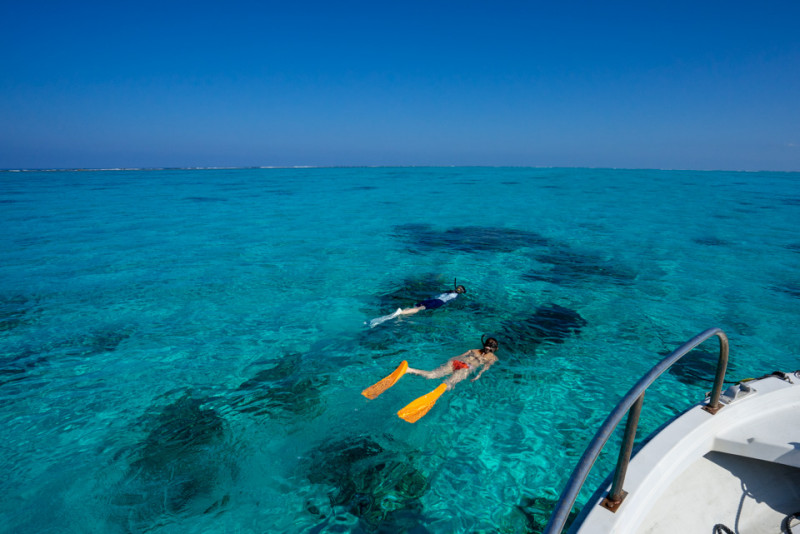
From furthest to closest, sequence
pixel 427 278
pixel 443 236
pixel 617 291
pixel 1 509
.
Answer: pixel 443 236
pixel 427 278
pixel 617 291
pixel 1 509

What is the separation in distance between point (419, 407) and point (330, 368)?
2.11 meters

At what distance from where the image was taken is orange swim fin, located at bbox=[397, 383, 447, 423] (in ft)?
20.6

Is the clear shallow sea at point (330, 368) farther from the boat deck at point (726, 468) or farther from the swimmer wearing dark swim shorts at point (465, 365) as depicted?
the boat deck at point (726, 468)

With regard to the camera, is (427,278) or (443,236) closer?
(427,278)

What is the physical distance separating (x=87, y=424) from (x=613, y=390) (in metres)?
8.68

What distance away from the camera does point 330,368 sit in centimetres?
773

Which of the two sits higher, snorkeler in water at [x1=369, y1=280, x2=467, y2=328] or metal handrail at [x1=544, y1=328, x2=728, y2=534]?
metal handrail at [x1=544, y1=328, x2=728, y2=534]

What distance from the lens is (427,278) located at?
12633mm

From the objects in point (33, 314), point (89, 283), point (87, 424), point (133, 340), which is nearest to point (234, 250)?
point (89, 283)

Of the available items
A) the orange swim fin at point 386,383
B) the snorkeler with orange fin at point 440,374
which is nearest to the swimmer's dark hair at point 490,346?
the snorkeler with orange fin at point 440,374

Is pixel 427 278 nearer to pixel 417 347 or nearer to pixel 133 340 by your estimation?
pixel 417 347

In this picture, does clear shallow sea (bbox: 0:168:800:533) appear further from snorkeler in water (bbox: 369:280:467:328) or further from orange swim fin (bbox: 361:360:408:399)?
snorkeler in water (bbox: 369:280:467:328)

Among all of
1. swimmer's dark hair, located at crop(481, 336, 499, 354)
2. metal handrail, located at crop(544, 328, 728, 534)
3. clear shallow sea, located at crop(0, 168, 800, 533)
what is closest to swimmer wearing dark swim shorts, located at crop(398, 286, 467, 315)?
clear shallow sea, located at crop(0, 168, 800, 533)

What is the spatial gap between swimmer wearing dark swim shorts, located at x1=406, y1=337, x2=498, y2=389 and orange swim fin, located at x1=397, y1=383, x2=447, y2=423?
431 millimetres
